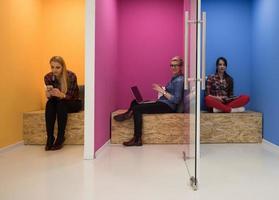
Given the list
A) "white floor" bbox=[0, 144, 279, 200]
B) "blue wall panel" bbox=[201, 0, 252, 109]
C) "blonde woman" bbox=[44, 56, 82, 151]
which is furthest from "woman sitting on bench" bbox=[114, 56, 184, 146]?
"blue wall panel" bbox=[201, 0, 252, 109]

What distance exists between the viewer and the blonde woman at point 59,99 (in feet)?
11.3

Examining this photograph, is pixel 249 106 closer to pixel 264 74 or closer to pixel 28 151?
pixel 264 74

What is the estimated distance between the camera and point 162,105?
3803 mm

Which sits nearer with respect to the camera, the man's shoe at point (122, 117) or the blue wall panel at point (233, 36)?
the man's shoe at point (122, 117)

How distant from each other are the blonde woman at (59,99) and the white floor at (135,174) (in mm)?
186

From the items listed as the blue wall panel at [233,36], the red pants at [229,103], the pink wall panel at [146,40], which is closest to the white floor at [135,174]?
the red pants at [229,103]

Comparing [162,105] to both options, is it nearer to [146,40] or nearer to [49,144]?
[146,40]

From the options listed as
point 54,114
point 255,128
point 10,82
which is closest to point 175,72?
point 255,128

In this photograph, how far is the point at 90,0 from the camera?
2.98 meters

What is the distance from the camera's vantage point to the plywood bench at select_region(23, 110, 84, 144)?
3610mm

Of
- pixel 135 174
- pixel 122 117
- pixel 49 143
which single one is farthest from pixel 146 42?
pixel 135 174

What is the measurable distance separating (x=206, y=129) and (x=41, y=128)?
77.6 inches

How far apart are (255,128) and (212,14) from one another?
5.66 ft

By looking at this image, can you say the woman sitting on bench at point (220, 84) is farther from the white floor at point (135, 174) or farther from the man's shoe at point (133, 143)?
the man's shoe at point (133, 143)
